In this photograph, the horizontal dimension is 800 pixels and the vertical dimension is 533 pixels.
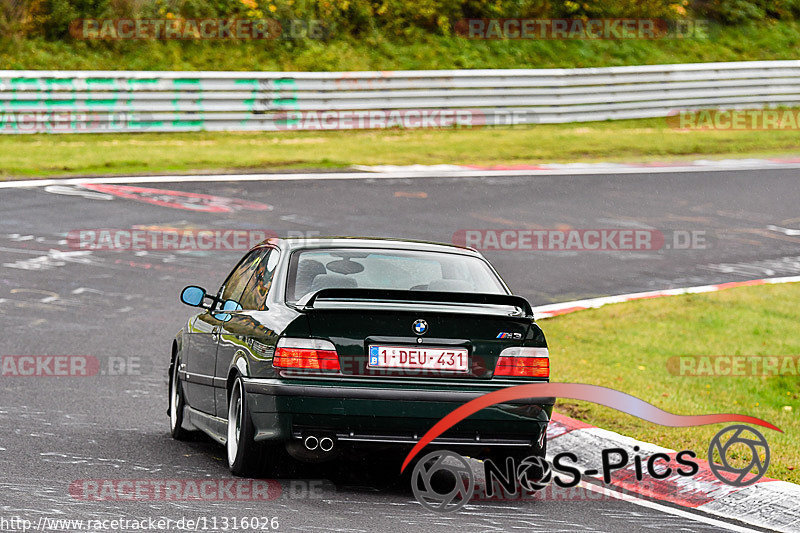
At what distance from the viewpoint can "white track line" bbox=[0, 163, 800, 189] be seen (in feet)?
66.0

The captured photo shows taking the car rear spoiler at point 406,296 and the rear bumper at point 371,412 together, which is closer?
the rear bumper at point 371,412

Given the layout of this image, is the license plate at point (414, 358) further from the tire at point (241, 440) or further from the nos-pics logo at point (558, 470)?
the tire at point (241, 440)

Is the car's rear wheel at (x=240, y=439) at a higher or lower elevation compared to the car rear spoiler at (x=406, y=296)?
lower

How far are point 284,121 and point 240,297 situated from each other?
18.3m

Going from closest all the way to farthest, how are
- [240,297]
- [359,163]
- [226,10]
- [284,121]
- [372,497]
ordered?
[372,497]
[240,297]
[359,163]
[284,121]
[226,10]

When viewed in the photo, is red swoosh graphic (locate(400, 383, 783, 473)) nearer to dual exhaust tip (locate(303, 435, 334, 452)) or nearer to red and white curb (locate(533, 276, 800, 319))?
dual exhaust tip (locate(303, 435, 334, 452))

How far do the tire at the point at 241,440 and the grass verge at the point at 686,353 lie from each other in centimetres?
263

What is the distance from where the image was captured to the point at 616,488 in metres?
7.38

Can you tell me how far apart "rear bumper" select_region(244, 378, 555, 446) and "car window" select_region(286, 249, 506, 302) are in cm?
87

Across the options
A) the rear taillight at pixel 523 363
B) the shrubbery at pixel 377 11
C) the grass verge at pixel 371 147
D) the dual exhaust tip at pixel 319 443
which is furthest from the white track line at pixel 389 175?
the rear taillight at pixel 523 363

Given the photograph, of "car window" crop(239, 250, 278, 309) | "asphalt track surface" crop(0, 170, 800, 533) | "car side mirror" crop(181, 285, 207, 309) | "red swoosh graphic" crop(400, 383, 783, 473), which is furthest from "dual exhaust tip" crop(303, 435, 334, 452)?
"car side mirror" crop(181, 285, 207, 309)

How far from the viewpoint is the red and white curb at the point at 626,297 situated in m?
13.5

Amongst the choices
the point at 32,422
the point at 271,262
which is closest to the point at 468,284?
the point at 271,262

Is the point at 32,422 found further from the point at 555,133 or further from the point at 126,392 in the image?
the point at 555,133
